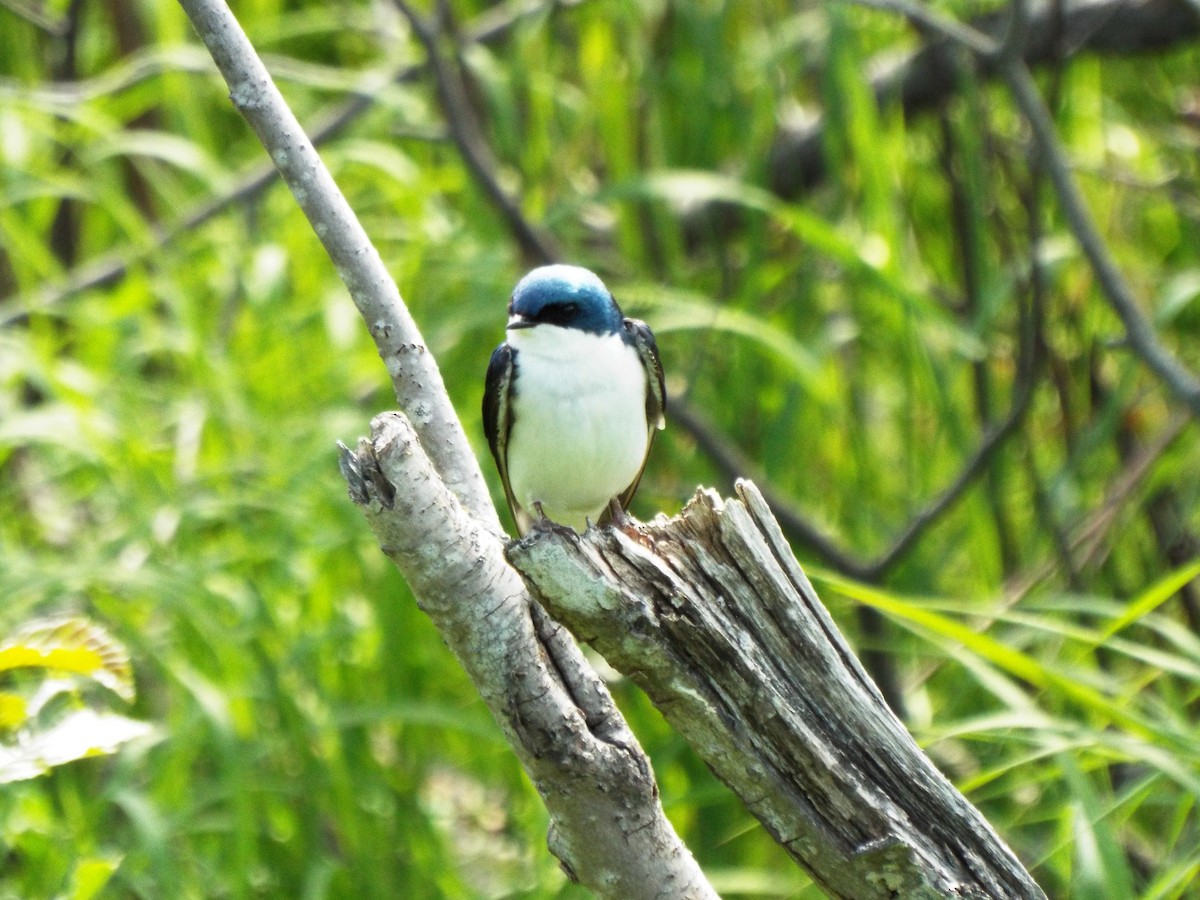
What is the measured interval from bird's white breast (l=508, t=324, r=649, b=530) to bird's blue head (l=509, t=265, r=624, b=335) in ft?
0.05

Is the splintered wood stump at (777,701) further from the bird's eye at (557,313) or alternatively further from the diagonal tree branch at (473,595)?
the bird's eye at (557,313)

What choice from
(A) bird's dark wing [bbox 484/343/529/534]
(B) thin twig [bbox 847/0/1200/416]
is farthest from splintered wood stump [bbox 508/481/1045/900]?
(B) thin twig [bbox 847/0/1200/416]

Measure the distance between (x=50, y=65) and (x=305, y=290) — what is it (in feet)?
4.52

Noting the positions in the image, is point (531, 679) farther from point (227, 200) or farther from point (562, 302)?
point (227, 200)

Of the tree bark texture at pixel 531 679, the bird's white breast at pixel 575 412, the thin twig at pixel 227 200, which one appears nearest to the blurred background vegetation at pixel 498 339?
the thin twig at pixel 227 200

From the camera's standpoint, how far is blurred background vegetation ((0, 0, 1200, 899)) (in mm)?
2936

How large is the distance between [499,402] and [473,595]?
1.20 m

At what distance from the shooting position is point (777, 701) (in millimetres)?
1510

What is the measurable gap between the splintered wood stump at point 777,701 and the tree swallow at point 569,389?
1.02m

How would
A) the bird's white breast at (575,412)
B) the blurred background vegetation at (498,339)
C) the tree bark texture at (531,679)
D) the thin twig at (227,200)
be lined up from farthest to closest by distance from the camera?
the thin twig at (227,200) < the blurred background vegetation at (498,339) < the bird's white breast at (575,412) < the tree bark texture at (531,679)

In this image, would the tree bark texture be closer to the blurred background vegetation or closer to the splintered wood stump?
the splintered wood stump

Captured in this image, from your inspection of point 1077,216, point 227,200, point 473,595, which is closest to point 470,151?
point 227,200

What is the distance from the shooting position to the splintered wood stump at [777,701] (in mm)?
1492

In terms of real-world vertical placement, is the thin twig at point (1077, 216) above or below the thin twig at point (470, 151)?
below
